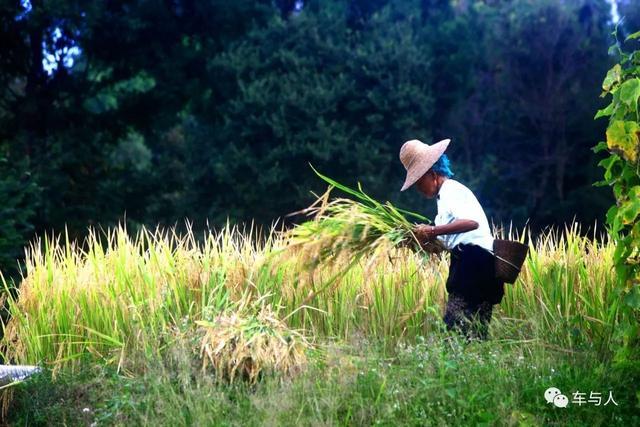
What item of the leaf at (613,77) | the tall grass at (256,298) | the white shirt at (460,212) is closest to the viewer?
the leaf at (613,77)

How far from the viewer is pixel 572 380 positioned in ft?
17.6

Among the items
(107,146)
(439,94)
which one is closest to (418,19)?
(439,94)

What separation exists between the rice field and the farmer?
0.16 metres

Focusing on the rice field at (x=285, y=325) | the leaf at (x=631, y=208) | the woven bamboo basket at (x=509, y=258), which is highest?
the leaf at (x=631, y=208)

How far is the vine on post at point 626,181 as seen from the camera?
5125 mm

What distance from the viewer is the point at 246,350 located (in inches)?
222

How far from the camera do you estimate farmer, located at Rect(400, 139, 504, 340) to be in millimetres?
6000

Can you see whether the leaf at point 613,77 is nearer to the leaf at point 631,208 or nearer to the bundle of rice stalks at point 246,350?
the leaf at point 631,208

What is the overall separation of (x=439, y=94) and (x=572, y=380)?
22008mm

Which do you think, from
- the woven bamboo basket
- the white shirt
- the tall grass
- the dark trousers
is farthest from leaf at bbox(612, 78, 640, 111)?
the tall grass

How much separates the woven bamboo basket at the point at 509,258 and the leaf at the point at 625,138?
3.50ft

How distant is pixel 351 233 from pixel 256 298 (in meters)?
1.06

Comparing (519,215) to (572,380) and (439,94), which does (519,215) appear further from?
(572,380)

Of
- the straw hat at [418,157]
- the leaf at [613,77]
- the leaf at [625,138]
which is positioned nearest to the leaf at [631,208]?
the leaf at [625,138]
